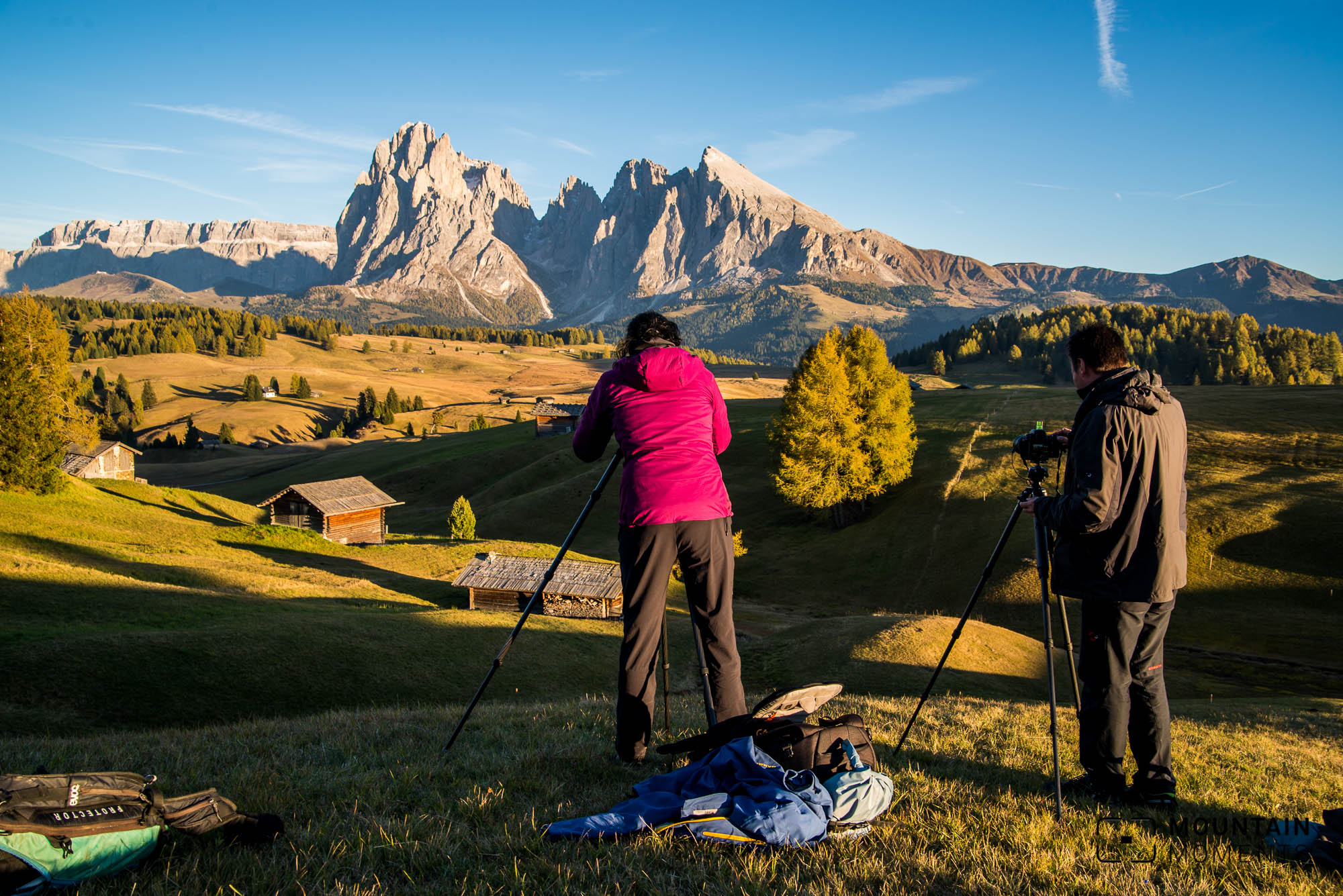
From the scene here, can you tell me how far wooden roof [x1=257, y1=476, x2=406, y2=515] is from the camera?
53.4 metres

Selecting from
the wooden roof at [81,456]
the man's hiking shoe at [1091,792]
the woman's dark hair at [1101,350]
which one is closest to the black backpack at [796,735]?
the man's hiking shoe at [1091,792]

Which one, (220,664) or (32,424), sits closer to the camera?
(220,664)

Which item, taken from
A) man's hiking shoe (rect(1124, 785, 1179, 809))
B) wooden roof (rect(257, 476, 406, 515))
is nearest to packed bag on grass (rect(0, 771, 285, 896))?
man's hiking shoe (rect(1124, 785, 1179, 809))

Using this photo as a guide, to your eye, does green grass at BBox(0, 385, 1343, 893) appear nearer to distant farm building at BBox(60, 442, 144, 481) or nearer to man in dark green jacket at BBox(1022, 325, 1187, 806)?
man in dark green jacket at BBox(1022, 325, 1187, 806)

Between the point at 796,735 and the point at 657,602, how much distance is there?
153 centimetres

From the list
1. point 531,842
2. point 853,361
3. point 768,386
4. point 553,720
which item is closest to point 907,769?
point 531,842

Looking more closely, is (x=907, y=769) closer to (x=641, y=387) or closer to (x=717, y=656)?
(x=717, y=656)

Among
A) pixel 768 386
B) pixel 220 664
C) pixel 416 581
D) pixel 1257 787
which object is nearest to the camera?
pixel 1257 787

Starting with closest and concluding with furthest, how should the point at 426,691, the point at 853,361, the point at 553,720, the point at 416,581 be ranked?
the point at 553,720
the point at 426,691
the point at 416,581
the point at 853,361

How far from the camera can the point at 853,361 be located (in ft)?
178

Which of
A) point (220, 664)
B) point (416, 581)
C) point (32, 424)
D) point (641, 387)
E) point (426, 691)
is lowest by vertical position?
point (416, 581)

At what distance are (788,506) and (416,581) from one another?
32355 mm

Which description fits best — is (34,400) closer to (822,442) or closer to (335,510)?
(335,510)

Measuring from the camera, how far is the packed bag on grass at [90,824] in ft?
11.7
